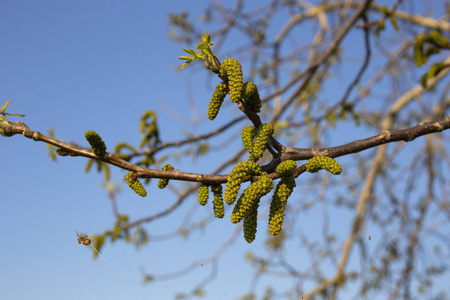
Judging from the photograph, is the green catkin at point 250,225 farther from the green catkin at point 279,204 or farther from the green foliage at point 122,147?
the green foliage at point 122,147

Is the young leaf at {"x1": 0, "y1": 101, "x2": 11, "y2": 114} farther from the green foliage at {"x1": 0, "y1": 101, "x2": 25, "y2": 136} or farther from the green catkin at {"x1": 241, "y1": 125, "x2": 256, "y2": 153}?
the green catkin at {"x1": 241, "y1": 125, "x2": 256, "y2": 153}

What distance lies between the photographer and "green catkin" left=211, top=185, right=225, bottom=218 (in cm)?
152

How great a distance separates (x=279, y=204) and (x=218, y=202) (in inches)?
8.6

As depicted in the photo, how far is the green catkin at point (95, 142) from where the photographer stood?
147 centimetres

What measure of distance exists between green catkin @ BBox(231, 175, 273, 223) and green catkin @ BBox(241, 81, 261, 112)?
0.25 metres

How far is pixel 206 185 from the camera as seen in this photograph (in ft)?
5.10

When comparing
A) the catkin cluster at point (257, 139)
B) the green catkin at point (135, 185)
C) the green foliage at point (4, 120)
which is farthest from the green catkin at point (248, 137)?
the green foliage at point (4, 120)

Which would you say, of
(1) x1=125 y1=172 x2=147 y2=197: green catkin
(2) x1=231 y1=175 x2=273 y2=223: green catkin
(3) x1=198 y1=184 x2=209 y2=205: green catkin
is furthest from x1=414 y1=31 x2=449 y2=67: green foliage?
(1) x1=125 y1=172 x2=147 y2=197: green catkin

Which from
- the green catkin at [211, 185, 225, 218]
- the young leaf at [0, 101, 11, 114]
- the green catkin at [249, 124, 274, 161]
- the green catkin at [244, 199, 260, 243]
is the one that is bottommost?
the green catkin at [244, 199, 260, 243]

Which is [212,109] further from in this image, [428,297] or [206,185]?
[428,297]

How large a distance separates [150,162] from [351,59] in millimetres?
4057

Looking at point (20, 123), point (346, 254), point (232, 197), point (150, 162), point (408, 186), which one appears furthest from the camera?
point (408, 186)

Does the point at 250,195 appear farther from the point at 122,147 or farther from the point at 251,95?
the point at 122,147

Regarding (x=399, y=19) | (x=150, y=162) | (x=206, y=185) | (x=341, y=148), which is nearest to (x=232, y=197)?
(x=206, y=185)
